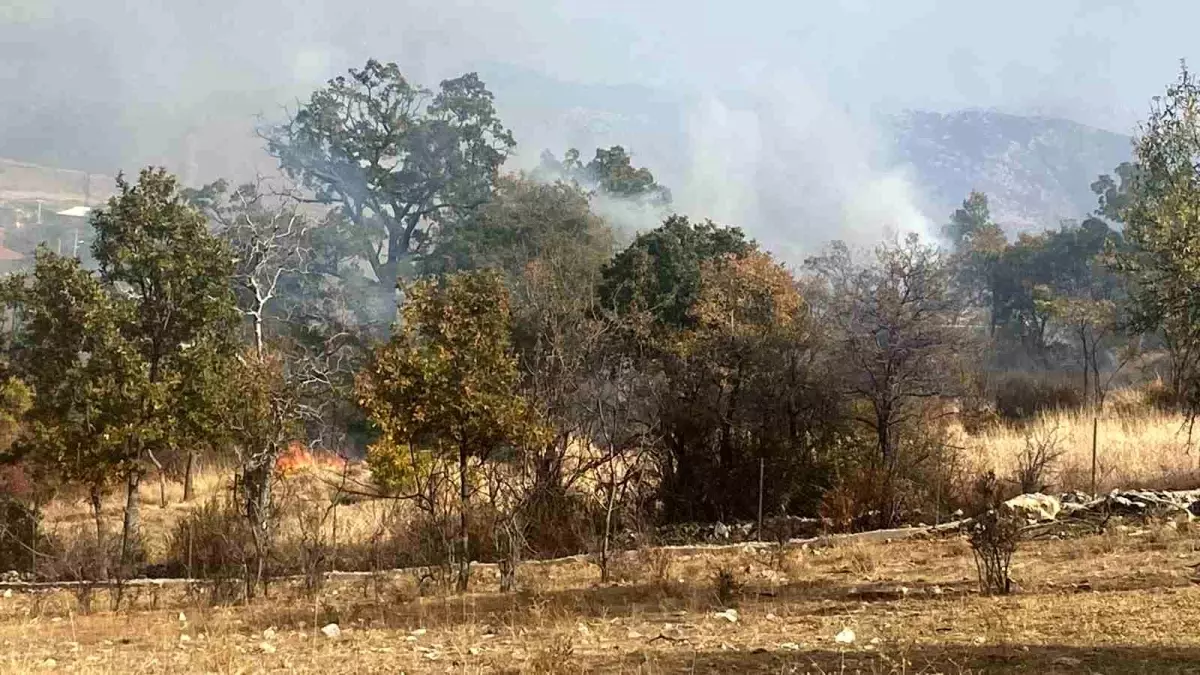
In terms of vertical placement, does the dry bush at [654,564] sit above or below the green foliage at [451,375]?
below

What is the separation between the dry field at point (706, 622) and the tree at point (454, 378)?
6.44ft

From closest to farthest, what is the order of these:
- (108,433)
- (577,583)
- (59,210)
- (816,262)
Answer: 1. (577,583)
2. (108,433)
3. (816,262)
4. (59,210)

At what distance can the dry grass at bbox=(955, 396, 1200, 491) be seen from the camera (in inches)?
763

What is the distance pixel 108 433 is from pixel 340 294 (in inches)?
1126

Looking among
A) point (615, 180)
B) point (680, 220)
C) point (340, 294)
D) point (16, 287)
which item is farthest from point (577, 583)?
point (615, 180)

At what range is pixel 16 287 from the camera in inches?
857

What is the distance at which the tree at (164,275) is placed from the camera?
1959 centimetres

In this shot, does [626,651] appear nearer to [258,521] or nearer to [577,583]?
[577,583]

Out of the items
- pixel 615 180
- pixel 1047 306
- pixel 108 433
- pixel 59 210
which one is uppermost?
pixel 59 210

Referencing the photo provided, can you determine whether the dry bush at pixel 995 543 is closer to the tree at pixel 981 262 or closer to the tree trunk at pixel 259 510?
the tree trunk at pixel 259 510

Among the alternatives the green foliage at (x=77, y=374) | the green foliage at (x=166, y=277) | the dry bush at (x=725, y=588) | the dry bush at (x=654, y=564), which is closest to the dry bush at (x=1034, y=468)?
the dry bush at (x=654, y=564)

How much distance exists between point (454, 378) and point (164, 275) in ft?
29.2

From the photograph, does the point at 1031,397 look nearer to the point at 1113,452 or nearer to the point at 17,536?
the point at 1113,452

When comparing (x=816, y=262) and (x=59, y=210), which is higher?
(x=59, y=210)
